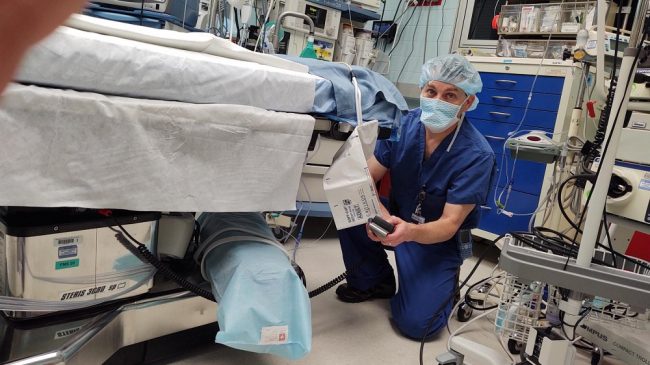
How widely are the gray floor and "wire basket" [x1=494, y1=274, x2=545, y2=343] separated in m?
0.51

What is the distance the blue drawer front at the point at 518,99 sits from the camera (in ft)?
8.52

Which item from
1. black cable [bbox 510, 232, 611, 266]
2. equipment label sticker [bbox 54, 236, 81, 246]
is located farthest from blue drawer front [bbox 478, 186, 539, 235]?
equipment label sticker [bbox 54, 236, 81, 246]

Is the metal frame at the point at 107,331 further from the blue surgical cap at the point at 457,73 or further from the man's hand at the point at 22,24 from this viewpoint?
the blue surgical cap at the point at 457,73

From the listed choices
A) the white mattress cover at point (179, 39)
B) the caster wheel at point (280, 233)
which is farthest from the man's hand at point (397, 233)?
the caster wheel at point (280, 233)

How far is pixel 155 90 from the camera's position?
103 cm

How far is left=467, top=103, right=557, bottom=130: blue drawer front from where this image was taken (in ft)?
8.62

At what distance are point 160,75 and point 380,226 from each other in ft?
2.55

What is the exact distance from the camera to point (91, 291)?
1114mm

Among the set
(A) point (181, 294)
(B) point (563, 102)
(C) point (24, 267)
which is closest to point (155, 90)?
(C) point (24, 267)

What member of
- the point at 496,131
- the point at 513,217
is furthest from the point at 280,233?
the point at 496,131

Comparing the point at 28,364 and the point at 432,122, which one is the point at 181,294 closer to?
the point at 28,364

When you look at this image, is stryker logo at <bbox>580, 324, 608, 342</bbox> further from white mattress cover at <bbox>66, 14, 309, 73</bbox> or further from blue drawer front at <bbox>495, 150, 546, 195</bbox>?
white mattress cover at <bbox>66, 14, 309, 73</bbox>

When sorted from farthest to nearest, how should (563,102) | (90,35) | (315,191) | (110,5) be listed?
(563,102)
(110,5)
(315,191)
(90,35)

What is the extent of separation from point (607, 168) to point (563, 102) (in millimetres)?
1716
